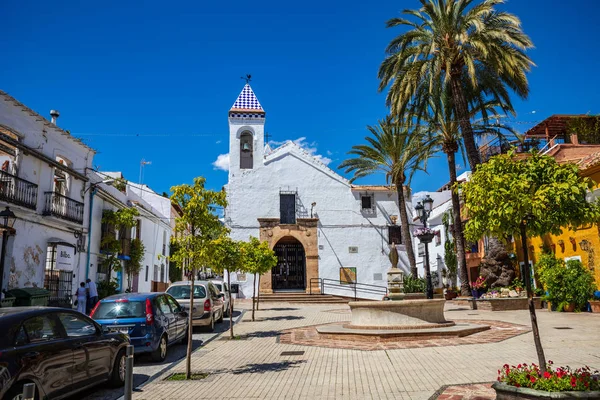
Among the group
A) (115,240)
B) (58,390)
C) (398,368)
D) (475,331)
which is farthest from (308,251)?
(58,390)

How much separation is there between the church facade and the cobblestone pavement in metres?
18.7

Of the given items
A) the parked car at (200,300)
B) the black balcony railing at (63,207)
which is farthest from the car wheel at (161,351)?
the black balcony railing at (63,207)

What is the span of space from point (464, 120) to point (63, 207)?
1685 cm

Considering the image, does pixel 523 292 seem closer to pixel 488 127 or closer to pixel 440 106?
pixel 488 127

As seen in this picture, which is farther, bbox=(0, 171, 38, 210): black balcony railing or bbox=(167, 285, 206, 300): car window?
bbox=(167, 285, 206, 300): car window

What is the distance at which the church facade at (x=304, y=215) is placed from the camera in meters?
31.5

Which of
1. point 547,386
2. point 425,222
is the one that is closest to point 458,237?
point 425,222

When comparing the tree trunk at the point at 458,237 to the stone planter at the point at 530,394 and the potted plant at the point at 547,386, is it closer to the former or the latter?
the potted plant at the point at 547,386

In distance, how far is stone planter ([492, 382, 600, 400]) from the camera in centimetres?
474

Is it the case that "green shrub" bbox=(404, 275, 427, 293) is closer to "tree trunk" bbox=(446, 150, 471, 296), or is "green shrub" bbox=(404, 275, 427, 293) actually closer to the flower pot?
"tree trunk" bbox=(446, 150, 471, 296)

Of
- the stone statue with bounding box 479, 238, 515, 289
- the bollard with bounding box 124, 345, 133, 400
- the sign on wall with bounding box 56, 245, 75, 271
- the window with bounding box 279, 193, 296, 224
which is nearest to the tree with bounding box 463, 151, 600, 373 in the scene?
the bollard with bounding box 124, 345, 133, 400

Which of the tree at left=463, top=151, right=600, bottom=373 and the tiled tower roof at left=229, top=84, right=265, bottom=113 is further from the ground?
the tiled tower roof at left=229, top=84, right=265, bottom=113

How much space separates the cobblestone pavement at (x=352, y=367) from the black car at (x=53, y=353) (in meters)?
0.81

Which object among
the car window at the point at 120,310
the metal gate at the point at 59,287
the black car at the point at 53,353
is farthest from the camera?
the metal gate at the point at 59,287
